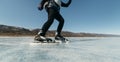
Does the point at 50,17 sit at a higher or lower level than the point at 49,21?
higher

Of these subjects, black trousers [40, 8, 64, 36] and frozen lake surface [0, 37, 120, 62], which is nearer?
frozen lake surface [0, 37, 120, 62]

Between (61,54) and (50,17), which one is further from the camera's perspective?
(50,17)

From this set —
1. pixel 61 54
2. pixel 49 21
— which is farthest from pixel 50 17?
pixel 61 54

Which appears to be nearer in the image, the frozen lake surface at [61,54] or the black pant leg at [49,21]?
the frozen lake surface at [61,54]

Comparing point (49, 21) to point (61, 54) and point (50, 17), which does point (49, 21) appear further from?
point (61, 54)

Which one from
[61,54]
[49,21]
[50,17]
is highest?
[61,54]

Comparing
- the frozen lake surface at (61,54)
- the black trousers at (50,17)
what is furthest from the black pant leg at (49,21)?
the frozen lake surface at (61,54)

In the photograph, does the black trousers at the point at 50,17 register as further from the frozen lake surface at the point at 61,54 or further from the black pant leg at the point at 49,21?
the frozen lake surface at the point at 61,54

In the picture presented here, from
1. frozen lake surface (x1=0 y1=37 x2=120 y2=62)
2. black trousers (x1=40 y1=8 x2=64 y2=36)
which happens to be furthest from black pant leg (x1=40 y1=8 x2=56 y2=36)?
frozen lake surface (x1=0 y1=37 x2=120 y2=62)

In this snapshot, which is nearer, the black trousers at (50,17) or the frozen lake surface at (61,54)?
the frozen lake surface at (61,54)

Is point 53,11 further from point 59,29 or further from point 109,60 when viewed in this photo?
point 109,60

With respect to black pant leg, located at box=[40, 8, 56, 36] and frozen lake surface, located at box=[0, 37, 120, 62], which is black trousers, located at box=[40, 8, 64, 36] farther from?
frozen lake surface, located at box=[0, 37, 120, 62]

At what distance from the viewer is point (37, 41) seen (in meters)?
7.62

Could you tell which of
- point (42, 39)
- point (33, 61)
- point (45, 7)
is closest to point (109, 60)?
point (33, 61)
